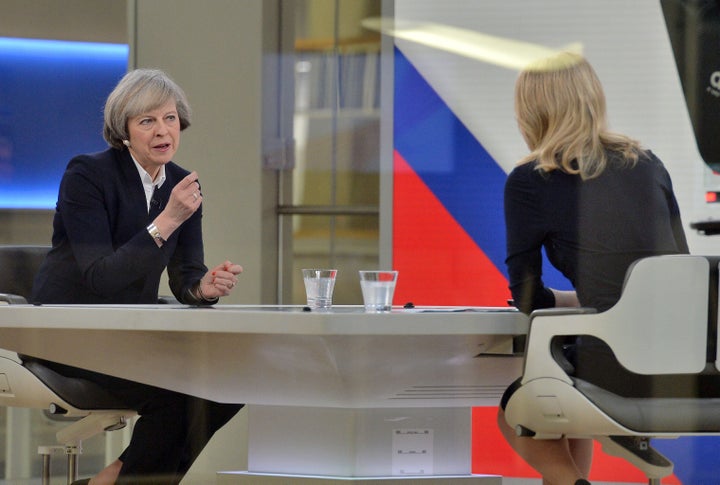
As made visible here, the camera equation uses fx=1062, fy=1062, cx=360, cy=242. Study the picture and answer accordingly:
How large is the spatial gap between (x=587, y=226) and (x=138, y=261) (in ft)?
3.00

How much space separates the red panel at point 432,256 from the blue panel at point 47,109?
0.85m

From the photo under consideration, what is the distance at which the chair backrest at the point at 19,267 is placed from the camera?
2.48m

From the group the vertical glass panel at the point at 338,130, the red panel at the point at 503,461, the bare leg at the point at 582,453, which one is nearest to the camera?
the bare leg at the point at 582,453

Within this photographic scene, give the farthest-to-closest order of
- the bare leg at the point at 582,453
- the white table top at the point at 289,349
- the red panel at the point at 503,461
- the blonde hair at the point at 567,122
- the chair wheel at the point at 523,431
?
1. the red panel at the point at 503,461
2. the bare leg at the point at 582,453
3. the blonde hair at the point at 567,122
4. the chair wheel at the point at 523,431
5. the white table top at the point at 289,349

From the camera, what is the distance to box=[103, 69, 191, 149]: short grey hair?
2.45 meters

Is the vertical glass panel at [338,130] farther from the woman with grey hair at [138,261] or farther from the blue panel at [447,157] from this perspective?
the woman with grey hair at [138,261]

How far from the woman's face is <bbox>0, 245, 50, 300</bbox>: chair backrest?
0.33 m

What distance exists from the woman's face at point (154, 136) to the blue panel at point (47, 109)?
361 mm


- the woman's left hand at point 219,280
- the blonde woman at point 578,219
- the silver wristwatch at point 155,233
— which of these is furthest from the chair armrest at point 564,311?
the silver wristwatch at point 155,233

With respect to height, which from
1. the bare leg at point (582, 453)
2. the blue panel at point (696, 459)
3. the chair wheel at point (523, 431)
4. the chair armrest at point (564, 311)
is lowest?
the blue panel at point (696, 459)

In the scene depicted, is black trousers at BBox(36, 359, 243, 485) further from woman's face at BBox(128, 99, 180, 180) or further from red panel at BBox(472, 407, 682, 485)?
red panel at BBox(472, 407, 682, 485)

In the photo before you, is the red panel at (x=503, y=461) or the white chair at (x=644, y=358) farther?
the red panel at (x=503, y=461)

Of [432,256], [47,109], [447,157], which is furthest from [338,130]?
[47,109]

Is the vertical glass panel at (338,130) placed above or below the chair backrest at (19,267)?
above
